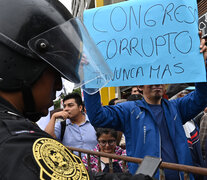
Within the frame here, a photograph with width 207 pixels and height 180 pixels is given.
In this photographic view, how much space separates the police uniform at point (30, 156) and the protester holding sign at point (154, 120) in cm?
121

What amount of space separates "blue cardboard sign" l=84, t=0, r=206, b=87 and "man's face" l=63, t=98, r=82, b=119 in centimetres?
152

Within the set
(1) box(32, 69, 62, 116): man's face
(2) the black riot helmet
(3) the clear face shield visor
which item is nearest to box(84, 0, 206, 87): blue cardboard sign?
(3) the clear face shield visor

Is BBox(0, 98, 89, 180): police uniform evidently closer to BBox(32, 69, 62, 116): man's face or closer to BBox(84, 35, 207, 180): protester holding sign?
BBox(32, 69, 62, 116): man's face

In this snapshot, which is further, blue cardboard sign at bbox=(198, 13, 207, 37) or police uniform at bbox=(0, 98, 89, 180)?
blue cardboard sign at bbox=(198, 13, 207, 37)

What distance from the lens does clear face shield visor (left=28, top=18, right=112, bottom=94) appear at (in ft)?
3.95

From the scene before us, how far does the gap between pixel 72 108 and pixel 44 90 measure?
254cm

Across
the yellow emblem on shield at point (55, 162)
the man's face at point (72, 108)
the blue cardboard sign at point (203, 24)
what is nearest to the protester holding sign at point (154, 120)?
the yellow emblem on shield at point (55, 162)

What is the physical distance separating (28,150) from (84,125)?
2741mm

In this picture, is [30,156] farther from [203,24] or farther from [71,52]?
[203,24]

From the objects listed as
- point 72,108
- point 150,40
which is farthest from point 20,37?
point 72,108

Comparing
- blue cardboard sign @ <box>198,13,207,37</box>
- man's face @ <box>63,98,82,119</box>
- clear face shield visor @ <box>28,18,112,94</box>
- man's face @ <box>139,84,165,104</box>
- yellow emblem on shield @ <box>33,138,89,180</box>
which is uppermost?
blue cardboard sign @ <box>198,13,207,37</box>

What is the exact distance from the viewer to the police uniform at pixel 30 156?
0.75 meters

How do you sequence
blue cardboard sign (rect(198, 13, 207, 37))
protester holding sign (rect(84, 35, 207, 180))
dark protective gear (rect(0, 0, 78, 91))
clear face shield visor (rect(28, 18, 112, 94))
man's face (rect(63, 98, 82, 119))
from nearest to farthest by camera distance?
dark protective gear (rect(0, 0, 78, 91))
clear face shield visor (rect(28, 18, 112, 94))
protester holding sign (rect(84, 35, 207, 180))
man's face (rect(63, 98, 82, 119))
blue cardboard sign (rect(198, 13, 207, 37))

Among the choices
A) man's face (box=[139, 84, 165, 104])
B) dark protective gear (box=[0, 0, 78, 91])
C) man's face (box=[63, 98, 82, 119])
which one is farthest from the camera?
man's face (box=[63, 98, 82, 119])
